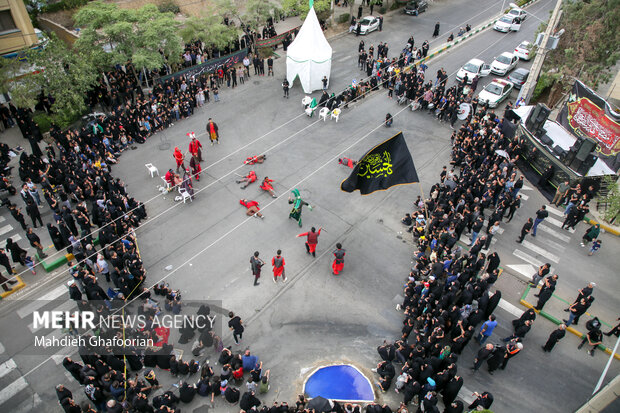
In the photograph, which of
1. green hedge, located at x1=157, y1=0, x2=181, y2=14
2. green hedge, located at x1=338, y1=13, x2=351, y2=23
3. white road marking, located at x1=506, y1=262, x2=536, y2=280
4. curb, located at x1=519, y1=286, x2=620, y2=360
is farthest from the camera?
green hedge, located at x1=338, y1=13, x2=351, y2=23

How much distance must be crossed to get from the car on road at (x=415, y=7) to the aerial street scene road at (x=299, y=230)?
15.8m

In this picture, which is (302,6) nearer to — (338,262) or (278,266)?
(338,262)

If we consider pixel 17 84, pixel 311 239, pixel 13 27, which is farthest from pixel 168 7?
pixel 311 239

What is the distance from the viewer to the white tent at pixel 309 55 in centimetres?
2483

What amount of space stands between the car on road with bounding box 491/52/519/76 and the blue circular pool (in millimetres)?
26020

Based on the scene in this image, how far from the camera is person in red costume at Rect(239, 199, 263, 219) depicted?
16922 millimetres

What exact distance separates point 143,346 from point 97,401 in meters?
1.76

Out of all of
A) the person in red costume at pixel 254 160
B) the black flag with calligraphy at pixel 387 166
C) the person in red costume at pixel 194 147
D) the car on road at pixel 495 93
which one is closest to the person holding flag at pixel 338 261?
the black flag with calligraphy at pixel 387 166

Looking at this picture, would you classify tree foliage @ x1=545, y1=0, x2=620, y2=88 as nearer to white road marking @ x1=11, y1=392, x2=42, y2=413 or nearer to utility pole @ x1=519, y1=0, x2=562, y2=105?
utility pole @ x1=519, y1=0, x2=562, y2=105

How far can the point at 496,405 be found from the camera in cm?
1120

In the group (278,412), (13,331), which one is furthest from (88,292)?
(278,412)

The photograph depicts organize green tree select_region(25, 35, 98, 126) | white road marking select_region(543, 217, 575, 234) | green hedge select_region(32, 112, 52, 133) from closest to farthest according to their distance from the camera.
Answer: white road marking select_region(543, 217, 575, 234)
green tree select_region(25, 35, 98, 126)
green hedge select_region(32, 112, 52, 133)

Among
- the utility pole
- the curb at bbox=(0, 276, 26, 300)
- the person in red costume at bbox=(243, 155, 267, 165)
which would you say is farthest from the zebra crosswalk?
the curb at bbox=(0, 276, 26, 300)

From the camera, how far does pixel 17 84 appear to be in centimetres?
1930
